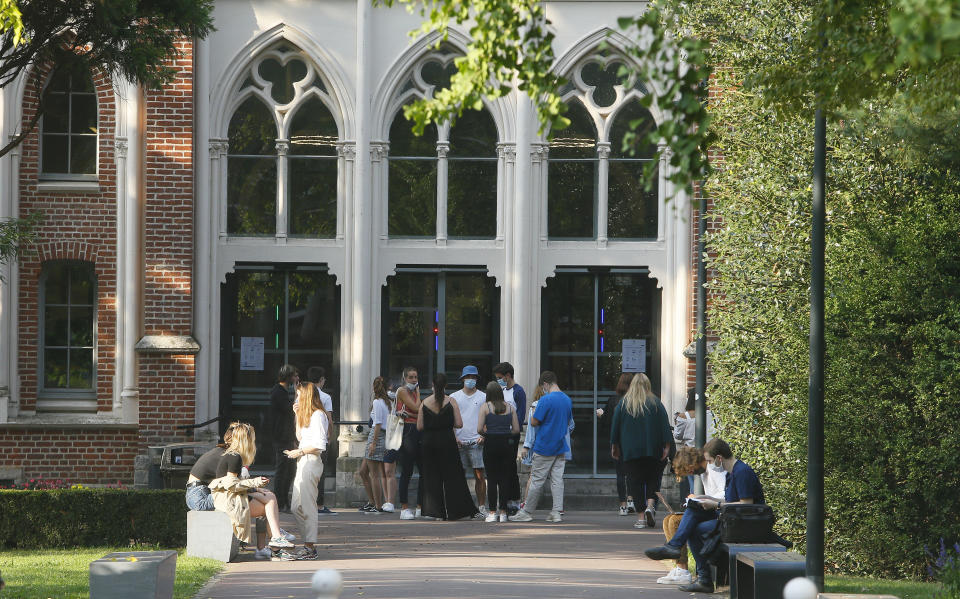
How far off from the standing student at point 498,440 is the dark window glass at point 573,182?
3881mm

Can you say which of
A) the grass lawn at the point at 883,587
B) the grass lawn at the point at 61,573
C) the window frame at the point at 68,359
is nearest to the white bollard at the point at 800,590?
the grass lawn at the point at 883,587

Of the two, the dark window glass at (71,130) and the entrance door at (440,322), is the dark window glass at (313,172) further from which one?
the dark window glass at (71,130)

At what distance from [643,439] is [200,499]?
529 centimetres

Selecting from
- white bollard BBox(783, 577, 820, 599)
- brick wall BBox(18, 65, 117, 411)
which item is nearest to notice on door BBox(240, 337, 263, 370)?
brick wall BBox(18, 65, 117, 411)

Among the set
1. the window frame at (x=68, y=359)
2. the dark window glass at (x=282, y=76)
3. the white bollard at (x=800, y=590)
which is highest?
the dark window glass at (x=282, y=76)

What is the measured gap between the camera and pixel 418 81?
58.9ft

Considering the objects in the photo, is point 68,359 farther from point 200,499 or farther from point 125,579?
point 125,579

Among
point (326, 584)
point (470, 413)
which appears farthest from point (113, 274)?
point (326, 584)

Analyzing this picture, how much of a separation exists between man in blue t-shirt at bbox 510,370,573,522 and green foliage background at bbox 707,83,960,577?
3.04 m

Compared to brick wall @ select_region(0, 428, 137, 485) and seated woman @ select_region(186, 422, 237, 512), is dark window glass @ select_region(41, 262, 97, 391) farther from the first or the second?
seated woman @ select_region(186, 422, 237, 512)

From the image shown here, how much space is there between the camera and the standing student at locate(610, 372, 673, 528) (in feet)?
47.0

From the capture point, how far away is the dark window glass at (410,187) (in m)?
18.1

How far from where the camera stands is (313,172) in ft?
59.3

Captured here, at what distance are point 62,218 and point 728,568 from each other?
11.7m
